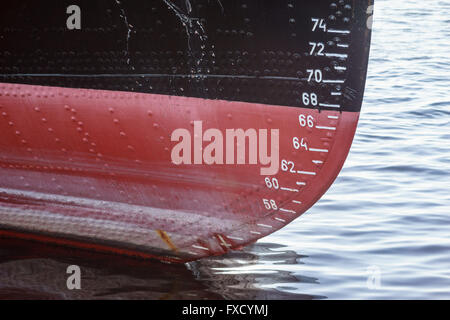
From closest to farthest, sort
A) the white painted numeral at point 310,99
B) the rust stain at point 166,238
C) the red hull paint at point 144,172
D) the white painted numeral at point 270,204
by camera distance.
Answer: the white painted numeral at point 310,99, the red hull paint at point 144,172, the white painted numeral at point 270,204, the rust stain at point 166,238

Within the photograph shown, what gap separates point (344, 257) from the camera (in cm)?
491

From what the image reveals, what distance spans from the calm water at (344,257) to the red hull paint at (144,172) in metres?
0.27

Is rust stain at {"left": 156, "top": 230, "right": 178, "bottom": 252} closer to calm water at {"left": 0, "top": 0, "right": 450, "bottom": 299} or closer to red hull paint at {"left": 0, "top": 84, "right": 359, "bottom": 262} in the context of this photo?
red hull paint at {"left": 0, "top": 84, "right": 359, "bottom": 262}

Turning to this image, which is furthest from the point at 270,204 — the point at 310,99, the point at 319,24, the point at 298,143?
the point at 319,24

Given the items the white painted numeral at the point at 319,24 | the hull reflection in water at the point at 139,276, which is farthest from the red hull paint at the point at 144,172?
the white painted numeral at the point at 319,24

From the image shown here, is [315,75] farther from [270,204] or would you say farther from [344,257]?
[344,257]

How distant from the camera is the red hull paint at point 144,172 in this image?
4172mm

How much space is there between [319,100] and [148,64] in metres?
1.07

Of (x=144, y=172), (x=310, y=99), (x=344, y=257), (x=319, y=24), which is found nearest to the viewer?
(x=319, y=24)

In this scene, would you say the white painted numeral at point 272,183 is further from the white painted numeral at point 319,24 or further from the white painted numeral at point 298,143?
the white painted numeral at point 319,24

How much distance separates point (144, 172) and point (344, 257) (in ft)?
5.02

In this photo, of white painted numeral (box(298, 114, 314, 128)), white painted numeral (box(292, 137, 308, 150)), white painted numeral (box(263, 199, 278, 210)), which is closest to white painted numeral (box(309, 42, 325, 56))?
white painted numeral (box(298, 114, 314, 128))

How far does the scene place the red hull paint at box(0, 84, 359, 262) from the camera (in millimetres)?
4172
